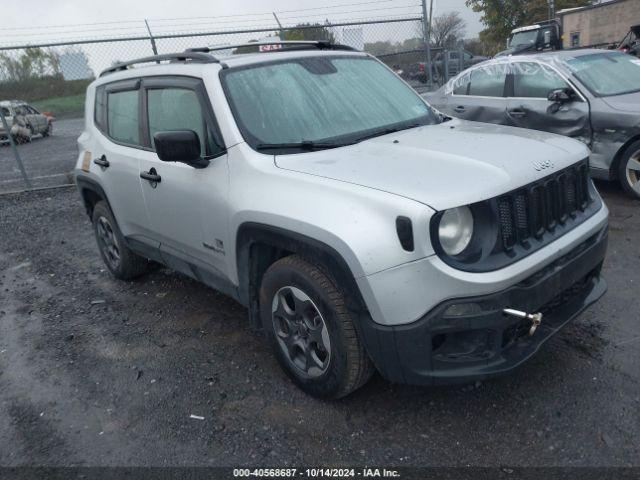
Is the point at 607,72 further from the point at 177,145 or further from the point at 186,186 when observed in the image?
the point at 177,145

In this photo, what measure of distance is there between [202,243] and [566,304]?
7.22 ft

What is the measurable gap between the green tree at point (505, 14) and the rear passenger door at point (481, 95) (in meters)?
29.6

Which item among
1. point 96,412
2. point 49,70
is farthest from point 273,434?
point 49,70

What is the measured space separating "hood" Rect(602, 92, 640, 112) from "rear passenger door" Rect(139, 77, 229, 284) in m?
4.84

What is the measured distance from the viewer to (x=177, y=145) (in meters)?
3.11

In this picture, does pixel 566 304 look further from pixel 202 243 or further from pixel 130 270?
Result: pixel 130 270

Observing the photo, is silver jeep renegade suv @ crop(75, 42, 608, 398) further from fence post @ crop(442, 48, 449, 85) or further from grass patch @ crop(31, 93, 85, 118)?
grass patch @ crop(31, 93, 85, 118)

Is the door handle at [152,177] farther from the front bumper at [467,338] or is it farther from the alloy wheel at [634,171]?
the alloy wheel at [634,171]

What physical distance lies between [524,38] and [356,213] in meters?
21.4

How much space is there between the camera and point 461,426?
281 centimetres

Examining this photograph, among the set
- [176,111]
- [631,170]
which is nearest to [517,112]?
[631,170]

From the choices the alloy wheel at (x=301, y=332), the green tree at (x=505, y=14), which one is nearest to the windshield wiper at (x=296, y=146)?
A: the alloy wheel at (x=301, y=332)

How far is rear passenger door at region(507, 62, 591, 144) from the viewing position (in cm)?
631

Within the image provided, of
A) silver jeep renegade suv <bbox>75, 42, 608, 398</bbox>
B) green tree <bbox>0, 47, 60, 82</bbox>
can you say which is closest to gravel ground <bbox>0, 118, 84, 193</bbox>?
green tree <bbox>0, 47, 60, 82</bbox>
